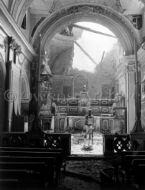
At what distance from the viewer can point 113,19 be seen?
13.3 meters

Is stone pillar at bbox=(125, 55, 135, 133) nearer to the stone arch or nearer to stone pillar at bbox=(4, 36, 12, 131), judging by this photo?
stone pillar at bbox=(4, 36, 12, 131)

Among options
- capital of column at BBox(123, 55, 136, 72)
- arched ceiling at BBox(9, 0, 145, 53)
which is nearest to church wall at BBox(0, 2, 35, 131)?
arched ceiling at BBox(9, 0, 145, 53)

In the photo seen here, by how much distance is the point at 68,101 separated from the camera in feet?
60.3

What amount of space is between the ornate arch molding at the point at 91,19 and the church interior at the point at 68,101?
0.05m

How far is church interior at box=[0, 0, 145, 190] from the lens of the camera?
14.2 feet

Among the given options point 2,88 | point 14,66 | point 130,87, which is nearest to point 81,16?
point 130,87

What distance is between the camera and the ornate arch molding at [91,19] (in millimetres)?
13039

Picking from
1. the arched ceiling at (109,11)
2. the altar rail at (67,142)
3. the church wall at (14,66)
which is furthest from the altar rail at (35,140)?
the arched ceiling at (109,11)

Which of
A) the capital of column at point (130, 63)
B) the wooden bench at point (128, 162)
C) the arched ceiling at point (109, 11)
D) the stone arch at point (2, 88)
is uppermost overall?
the arched ceiling at point (109, 11)

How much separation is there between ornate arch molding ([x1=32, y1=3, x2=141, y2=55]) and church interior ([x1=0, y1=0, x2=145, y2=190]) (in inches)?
2.0

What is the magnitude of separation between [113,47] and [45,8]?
41.1ft

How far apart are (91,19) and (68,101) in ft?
22.4

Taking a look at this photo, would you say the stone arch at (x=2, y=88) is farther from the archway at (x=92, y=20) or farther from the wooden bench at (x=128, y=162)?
the wooden bench at (x=128, y=162)

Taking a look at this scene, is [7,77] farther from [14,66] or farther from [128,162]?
[128,162]
